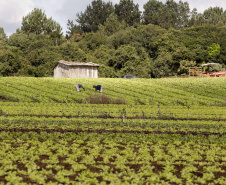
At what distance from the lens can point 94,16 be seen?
132125 millimetres

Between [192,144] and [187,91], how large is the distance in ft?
107

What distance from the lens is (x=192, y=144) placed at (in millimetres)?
14219

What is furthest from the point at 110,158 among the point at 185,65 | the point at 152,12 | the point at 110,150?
the point at 152,12

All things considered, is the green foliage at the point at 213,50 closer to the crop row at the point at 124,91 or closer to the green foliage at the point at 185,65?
the green foliage at the point at 185,65

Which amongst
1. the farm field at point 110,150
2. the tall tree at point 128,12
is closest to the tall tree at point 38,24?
the tall tree at point 128,12

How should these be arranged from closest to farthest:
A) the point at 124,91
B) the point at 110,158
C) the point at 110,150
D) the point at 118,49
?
the point at 110,158, the point at 110,150, the point at 124,91, the point at 118,49

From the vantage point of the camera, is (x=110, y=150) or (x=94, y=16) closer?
(x=110, y=150)

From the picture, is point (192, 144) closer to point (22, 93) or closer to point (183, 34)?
point (22, 93)

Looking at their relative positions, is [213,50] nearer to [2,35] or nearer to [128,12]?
[128,12]

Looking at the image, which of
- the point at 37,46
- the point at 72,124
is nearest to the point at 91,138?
the point at 72,124

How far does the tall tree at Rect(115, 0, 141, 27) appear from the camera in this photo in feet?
427

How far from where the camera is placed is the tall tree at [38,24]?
4520 inches

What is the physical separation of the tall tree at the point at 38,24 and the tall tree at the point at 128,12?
1140 inches

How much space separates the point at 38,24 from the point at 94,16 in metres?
26.0
